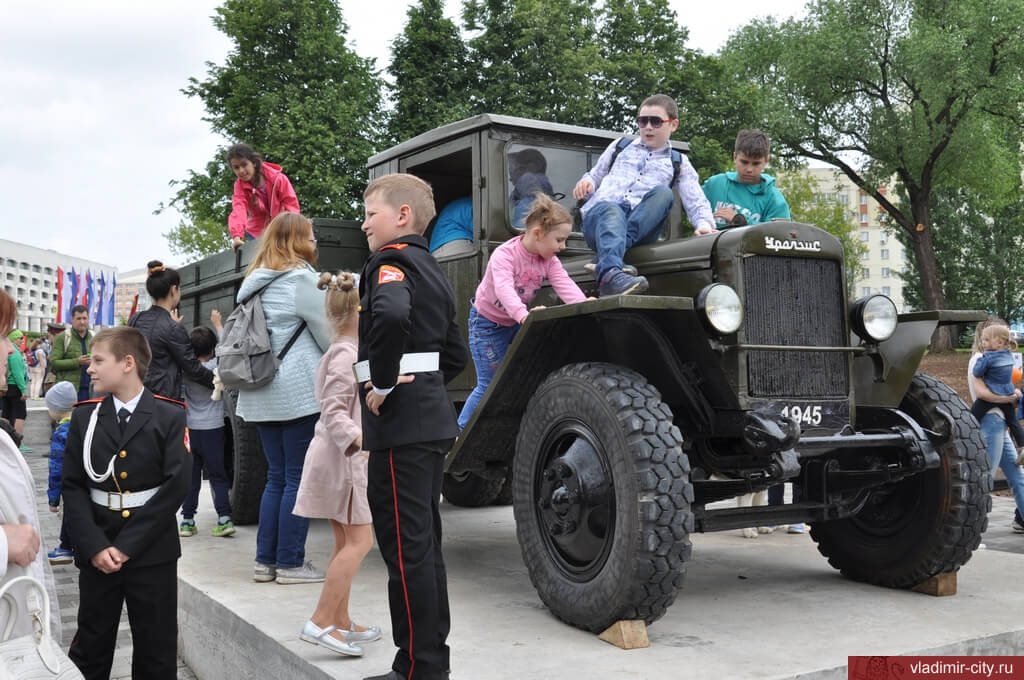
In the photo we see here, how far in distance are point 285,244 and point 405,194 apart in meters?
1.72

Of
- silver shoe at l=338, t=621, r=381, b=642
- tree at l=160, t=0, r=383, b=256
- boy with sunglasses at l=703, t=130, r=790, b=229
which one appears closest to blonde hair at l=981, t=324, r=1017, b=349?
boy with sunglasses at l=703, t=130, r=790, b=229

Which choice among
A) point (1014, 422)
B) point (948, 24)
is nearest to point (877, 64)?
point (948, 24)

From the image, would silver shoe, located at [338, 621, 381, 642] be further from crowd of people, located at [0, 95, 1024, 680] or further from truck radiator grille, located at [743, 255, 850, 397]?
truck radiator grille, located at [743, 255, 850, 397]

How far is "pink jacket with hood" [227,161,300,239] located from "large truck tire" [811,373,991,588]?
411 cm

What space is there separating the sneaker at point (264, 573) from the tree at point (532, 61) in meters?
20.8

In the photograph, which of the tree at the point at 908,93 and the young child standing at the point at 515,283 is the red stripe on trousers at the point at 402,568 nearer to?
the young child standing at the point at 515,283

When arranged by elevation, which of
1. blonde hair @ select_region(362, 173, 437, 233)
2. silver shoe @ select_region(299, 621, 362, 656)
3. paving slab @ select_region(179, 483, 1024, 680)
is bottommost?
paving slab @ select_region(179, 483, 1024, 680)

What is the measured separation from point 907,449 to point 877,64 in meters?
24.6

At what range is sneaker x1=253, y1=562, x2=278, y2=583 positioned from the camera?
4.50 m

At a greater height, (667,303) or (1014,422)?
(667,303)

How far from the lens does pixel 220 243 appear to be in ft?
107

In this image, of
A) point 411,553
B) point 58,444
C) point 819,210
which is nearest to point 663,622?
point 411,553

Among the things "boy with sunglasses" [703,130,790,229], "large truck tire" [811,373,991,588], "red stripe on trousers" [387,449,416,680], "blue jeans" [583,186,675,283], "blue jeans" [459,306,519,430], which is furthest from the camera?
"boy with sunglasses" [703,130,790,229]

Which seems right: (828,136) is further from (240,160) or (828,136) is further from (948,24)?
(240,160)
